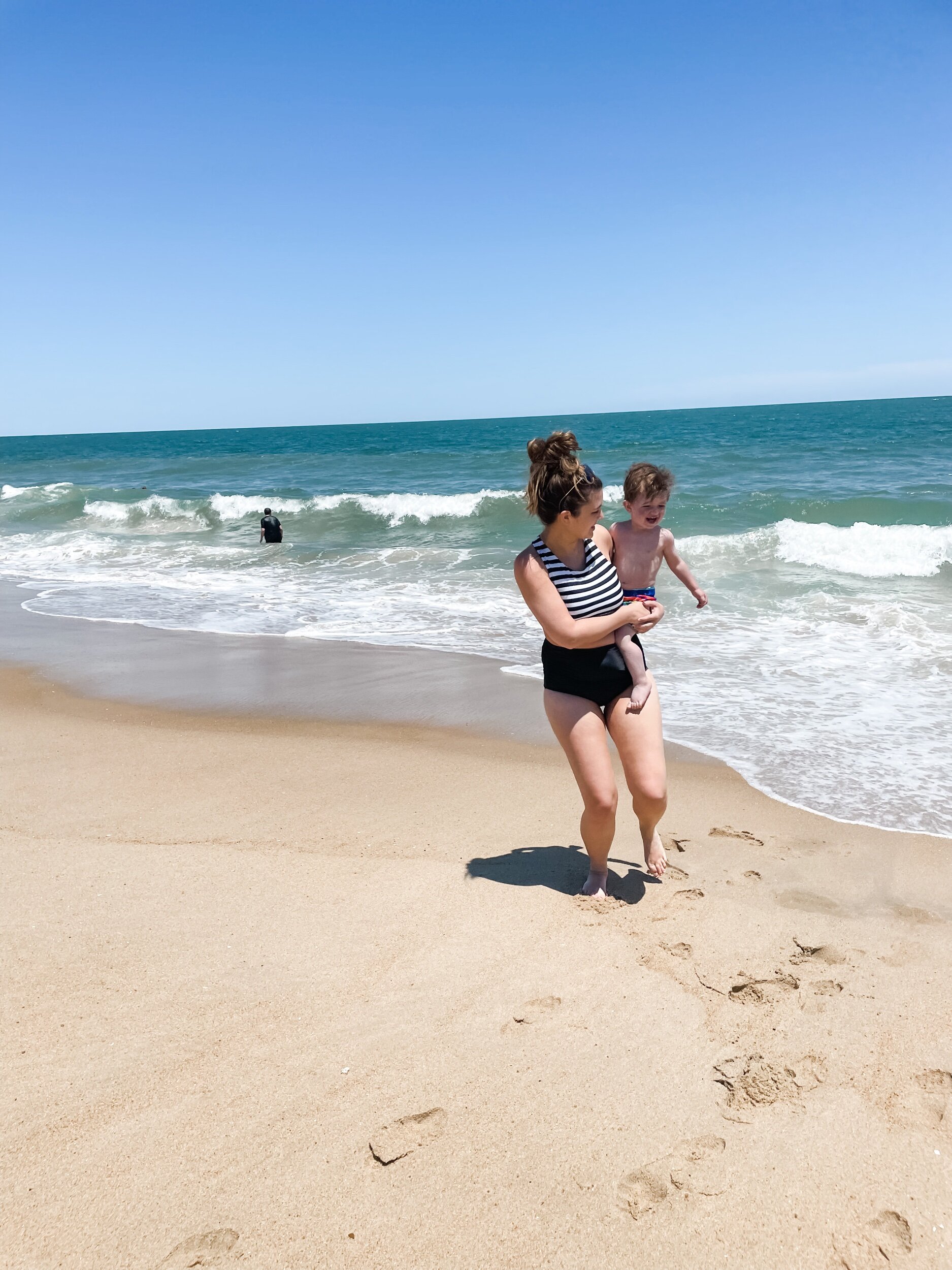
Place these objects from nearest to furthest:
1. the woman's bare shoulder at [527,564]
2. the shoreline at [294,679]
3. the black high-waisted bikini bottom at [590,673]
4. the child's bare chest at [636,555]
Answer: the woman's bare shoulder at [527,564] < the black high-waisted bikini bottom at [590,673] < the child's bare chest at [636,555] < the shoreline at [294,679]

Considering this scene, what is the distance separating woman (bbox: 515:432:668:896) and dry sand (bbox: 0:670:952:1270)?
0.49 metres

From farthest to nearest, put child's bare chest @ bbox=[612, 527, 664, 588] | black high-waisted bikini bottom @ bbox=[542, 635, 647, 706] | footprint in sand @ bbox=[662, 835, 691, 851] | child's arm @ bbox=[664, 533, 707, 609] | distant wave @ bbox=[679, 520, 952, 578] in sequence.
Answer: distant wave @ bbox=[679, 520, 952, 578]
footprint in sand @ bbox=[662, 835, 691, 851]
child's arm @ bbox=[664, 533, 707, 609]
child's bare chest @ bbox=[612, 527, 664, 588]
black high-waisted bikini bottom @ bbox=[542, 635, 647, 706]

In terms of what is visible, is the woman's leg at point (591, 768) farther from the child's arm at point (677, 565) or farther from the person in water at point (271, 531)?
the person in water at point (271, 531)

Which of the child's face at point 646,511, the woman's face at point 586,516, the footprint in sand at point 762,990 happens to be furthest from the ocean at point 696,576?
the woman's face at point 586,516

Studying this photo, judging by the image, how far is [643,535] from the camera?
4242 mm

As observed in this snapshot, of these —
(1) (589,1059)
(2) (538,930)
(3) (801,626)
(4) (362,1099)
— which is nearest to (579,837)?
(2) (538,930)

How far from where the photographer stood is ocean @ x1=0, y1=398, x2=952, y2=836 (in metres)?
6.13

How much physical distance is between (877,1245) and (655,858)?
79.2 inches

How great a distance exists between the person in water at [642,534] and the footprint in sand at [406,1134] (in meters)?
2.44

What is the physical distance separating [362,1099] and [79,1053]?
912 mm

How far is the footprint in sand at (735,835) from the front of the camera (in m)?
4.54

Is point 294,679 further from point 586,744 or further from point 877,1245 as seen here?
point 877,1245

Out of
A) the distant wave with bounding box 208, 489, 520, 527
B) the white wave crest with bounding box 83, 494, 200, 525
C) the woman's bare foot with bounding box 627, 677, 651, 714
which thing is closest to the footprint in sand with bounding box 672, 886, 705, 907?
the woman's bare foot with bounding box 627, 677, 651, 714

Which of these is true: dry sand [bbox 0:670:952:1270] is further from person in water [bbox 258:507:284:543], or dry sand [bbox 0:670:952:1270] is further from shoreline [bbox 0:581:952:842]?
person in water [bbox 258:507:284:543]
